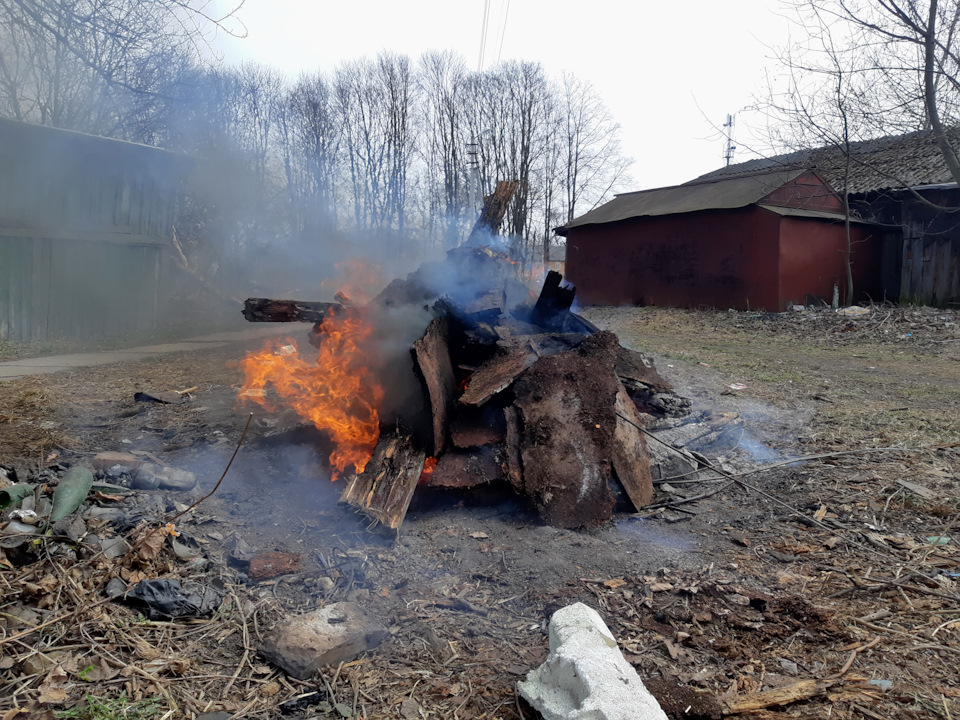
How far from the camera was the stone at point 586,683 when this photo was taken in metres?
2.07

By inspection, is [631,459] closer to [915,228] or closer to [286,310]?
[286,310]

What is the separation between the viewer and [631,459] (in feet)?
15.2

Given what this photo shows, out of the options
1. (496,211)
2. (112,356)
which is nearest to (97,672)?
(496,211)

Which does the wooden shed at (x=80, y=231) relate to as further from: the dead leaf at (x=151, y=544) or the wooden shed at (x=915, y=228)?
the wooden shed at (x=915, y=228)

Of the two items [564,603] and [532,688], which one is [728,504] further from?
[532,688]

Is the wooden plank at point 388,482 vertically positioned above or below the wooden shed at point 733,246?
below

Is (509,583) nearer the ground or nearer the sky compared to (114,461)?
nearer the ground

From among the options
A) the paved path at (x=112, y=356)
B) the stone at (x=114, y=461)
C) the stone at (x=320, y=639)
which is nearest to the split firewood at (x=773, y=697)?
the stone at (x=320, y=639)

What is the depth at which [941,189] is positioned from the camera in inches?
665

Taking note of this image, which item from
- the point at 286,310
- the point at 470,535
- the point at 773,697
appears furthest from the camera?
the point at 286,310

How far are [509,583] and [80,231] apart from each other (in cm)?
1331

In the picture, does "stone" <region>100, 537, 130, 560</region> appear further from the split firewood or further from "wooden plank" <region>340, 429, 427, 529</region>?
the split firewood

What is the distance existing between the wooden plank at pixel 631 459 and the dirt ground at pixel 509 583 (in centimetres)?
17

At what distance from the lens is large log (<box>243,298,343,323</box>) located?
5906 millimetres
